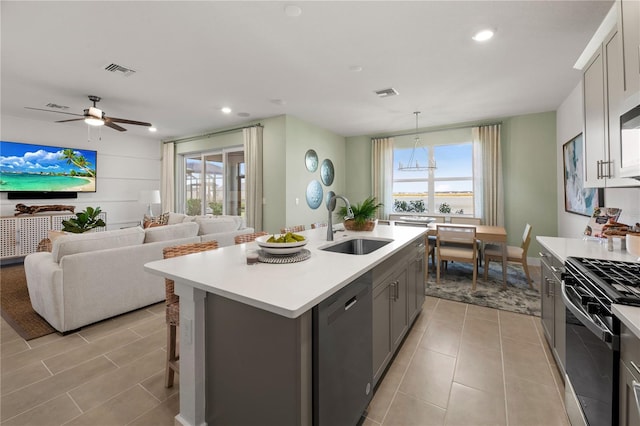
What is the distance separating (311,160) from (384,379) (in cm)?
433

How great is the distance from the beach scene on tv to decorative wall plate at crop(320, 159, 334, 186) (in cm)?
487

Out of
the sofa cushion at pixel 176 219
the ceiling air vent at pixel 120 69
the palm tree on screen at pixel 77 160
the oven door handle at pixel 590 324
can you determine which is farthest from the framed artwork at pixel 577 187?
the palm tree on screen at pixel 77 160

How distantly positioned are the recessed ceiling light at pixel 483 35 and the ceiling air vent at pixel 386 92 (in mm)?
1283

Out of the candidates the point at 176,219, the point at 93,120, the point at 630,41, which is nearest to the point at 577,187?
the point at 630,41

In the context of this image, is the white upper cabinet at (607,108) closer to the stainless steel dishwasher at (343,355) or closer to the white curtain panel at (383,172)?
the stainless steel dishwasher at (343,355)

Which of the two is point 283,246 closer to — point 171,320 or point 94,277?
point 171,320

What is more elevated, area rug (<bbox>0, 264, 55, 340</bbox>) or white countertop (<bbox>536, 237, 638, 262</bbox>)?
white countertop (<bbox>536, 237, 638, 262</bbox>)

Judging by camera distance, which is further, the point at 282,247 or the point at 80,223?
the point at 80,223

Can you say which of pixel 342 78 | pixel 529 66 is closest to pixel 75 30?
pixel 342 78

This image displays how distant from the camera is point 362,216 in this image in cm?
263

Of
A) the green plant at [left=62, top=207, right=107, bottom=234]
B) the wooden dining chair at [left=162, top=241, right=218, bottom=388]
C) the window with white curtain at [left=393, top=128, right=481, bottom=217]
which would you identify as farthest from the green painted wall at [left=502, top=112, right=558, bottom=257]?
the green plant at [left=62, top=207, right=107, bottom=234]

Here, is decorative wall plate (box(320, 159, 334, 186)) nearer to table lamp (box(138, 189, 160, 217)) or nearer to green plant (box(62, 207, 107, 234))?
table lamp (box(138, 189, 160, 217))

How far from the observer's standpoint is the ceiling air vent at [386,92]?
3.72m

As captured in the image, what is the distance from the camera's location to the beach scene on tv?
4793 millimetres
